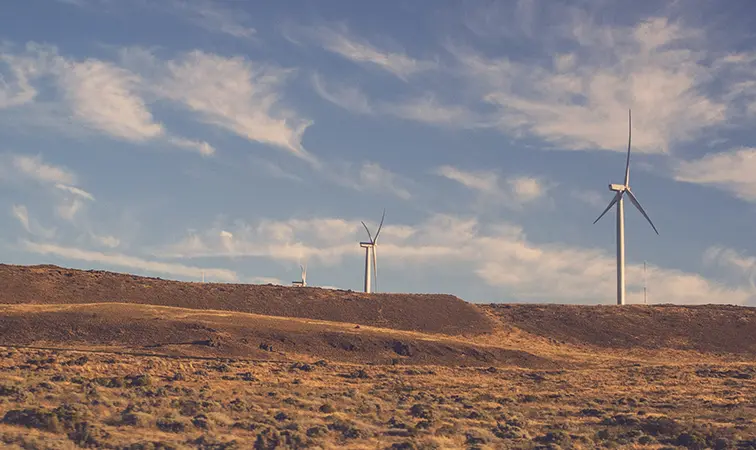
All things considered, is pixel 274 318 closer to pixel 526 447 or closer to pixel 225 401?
pixel 225 401

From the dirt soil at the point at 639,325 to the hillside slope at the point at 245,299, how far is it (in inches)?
269

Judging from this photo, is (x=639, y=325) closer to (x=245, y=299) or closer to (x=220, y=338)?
(x=245, y=299)

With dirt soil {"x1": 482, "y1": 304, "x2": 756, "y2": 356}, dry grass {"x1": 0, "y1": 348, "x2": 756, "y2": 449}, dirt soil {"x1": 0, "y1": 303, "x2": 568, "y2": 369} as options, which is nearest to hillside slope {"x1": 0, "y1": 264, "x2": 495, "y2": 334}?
dirt soil {"x1": 482, "y1": 304, "x2": 756, "y2": 356}

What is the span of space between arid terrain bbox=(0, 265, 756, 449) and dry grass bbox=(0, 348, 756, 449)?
0.51 feet

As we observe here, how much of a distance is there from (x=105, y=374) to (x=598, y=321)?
6464 cm

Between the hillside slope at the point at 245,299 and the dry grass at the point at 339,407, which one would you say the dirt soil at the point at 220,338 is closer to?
the dry grass at the point at 339,407

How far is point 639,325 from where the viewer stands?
100250 millimetres

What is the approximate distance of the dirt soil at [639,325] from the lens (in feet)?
307

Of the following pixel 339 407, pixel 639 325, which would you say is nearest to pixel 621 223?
pixel 639 325

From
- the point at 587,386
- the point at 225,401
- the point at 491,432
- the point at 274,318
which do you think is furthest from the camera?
the point at 274,318

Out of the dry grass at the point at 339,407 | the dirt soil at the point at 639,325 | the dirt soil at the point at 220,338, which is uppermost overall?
the dirt soil at the point at 639,325

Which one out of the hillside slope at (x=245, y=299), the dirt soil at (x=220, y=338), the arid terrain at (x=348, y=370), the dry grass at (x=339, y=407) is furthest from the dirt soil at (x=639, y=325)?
the dry grass at (x=339, y=407)

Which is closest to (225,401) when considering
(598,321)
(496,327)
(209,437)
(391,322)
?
(209,437)

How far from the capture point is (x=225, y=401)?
43.1 metres
